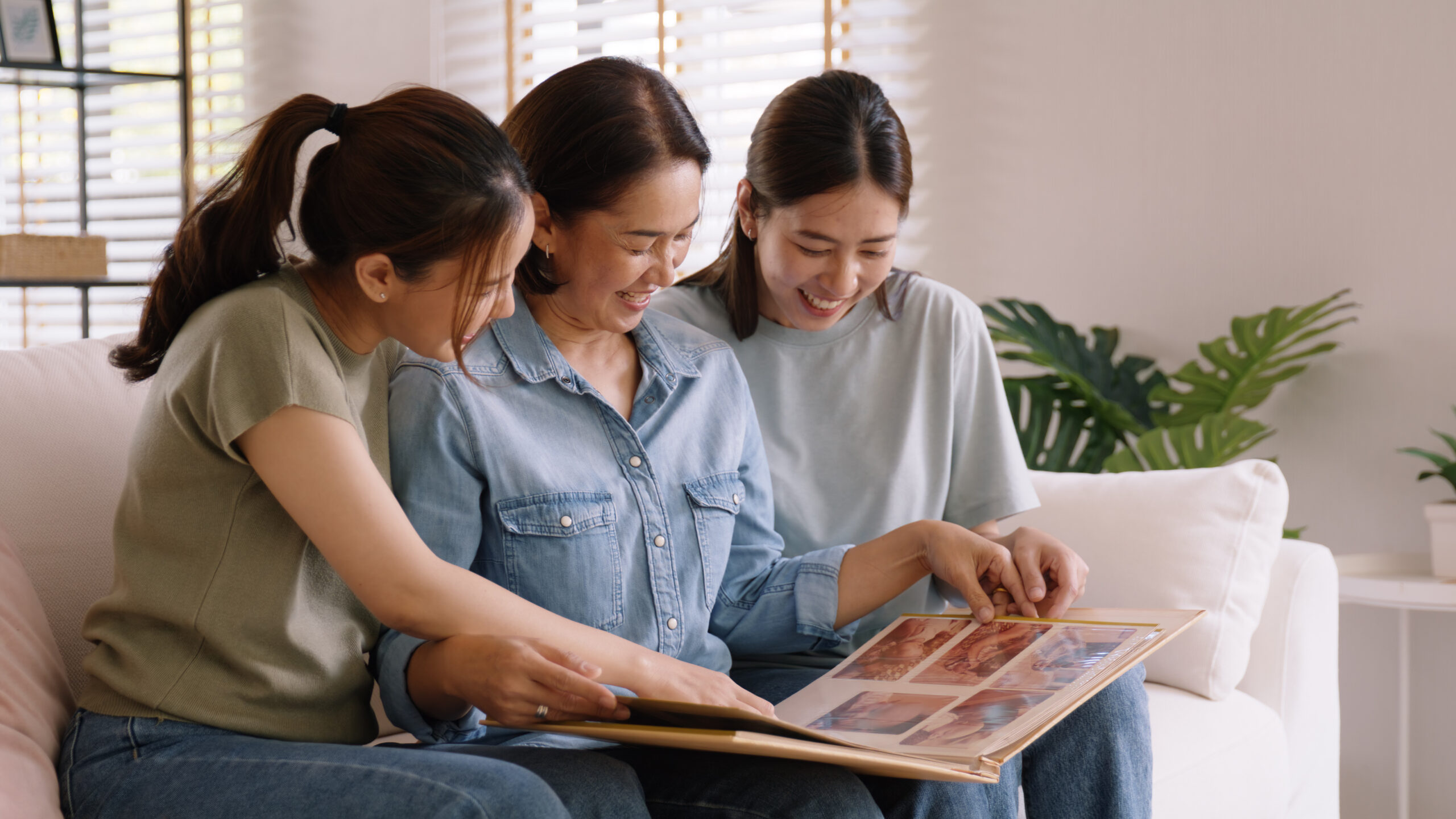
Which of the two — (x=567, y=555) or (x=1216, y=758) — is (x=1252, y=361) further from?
(x=567, y=555)

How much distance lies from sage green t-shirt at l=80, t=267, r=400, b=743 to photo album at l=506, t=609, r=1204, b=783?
0.76 feet

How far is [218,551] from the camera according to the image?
0.93 meters

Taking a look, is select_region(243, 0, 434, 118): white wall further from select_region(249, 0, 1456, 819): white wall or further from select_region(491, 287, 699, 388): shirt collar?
select_region(491, 287, 699, 388): shirt collar

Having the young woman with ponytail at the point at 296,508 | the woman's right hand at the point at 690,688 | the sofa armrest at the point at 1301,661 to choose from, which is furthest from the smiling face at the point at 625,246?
the sofa armrest at the point at 1301,661

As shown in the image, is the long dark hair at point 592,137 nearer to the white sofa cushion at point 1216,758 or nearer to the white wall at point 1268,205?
the white sofa cushion at point 1216,758

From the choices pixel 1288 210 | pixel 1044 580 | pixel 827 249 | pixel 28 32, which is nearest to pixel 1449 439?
pixel 1288 210

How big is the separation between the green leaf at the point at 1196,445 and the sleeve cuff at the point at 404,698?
136cm

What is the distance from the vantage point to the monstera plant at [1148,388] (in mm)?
2055

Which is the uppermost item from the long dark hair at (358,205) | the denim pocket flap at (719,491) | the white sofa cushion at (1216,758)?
the long dark hair at (358,205)

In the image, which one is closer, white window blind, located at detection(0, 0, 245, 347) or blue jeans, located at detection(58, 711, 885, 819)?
blue jeans, located at detection(58, 711, 885, 819)

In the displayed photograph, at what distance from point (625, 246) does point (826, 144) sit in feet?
1.02

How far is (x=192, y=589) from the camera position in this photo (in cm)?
92

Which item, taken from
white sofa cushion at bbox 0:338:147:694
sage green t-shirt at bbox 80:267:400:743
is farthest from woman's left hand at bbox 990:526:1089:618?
white sofa cushion at bbox 0:338:147:694

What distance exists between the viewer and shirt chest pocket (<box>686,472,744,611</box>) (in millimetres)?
1199
